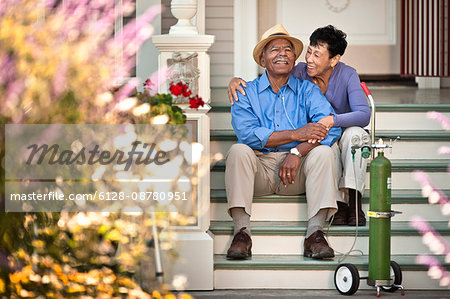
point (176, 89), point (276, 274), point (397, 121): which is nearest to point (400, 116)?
point (397, 121)

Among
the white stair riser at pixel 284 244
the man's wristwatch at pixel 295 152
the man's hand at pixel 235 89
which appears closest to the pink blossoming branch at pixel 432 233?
the white stair riser at pixel 284 244

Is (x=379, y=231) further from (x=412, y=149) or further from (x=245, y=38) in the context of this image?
(x=245, y=38)

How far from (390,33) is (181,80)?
10.8 feet

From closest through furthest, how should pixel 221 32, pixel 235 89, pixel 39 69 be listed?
pixel 39 69, pixel 235 89, pixel 221 32

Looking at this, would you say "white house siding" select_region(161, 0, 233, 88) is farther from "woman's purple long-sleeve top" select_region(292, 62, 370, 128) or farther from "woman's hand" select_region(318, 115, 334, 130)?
"woman's hand" select_region(318, 115, 334, 130)

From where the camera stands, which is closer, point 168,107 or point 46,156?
point 46,156

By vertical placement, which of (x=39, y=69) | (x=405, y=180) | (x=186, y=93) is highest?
(x=39, y=69)

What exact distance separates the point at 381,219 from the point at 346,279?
36cm

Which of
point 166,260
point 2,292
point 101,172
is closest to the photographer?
point 2,292

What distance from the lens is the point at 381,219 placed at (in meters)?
3.90

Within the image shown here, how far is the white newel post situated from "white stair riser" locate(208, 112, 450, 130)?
855mm

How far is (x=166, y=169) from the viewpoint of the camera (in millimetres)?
3850

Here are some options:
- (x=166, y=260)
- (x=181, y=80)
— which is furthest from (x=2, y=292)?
(x=181, y=80)

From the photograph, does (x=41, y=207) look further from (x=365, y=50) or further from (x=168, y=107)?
(x=365, y=50)
